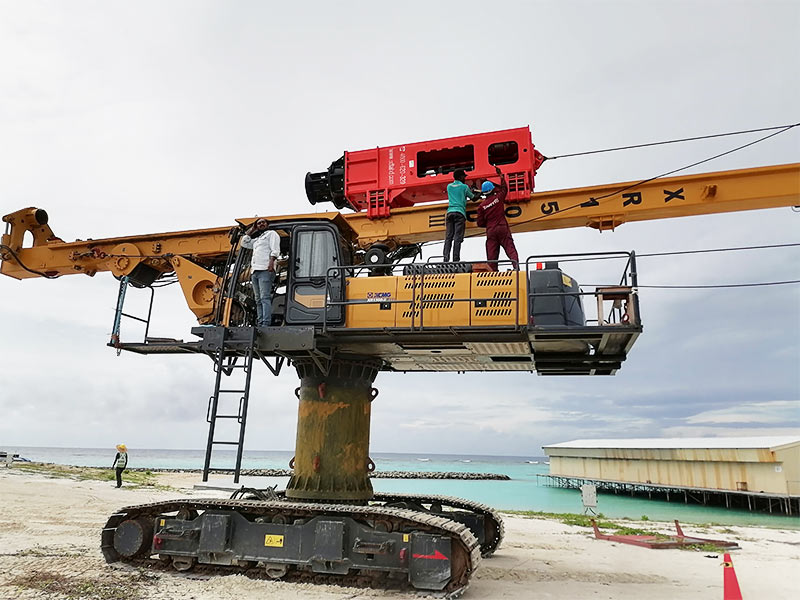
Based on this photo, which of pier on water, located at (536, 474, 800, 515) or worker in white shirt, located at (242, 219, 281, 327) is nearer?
worker in white shirt, located at (242, 219, 281, 327)

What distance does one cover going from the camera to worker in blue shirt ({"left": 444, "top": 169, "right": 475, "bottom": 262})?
9.91m

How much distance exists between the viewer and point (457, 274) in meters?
9.23

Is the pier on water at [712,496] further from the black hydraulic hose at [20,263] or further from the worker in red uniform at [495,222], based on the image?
the black hydraulic hose at [20,263]

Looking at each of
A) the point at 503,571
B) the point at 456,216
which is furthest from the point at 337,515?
the point at 456,216

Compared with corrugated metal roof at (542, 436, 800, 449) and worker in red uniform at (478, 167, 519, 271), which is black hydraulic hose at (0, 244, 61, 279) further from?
corrugated metal roof at (542, 436, 800, 449)

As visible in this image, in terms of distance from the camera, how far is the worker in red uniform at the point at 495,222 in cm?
973

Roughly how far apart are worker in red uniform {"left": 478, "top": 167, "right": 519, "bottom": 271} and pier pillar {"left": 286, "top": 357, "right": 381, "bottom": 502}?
10.3ft

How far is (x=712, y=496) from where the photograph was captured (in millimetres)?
43812

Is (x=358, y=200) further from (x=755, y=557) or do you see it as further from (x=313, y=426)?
(x=755, y=557)

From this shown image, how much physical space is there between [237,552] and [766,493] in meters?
36.1

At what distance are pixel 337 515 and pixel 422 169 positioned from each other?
6249 mm

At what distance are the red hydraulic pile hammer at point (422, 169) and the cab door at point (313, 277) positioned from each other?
1414 mm

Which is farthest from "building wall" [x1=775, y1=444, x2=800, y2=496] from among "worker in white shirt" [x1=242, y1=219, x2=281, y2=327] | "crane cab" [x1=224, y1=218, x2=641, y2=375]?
"worker in white shirt" [x1=242, y1=219, x2=281, y2=327]

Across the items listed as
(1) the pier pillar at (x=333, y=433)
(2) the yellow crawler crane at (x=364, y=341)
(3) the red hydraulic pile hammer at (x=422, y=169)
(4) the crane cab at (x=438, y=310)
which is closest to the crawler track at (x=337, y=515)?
(2) the yellow crawler crane at (x=364, y=341)
